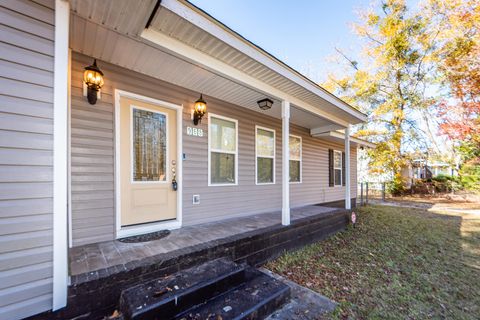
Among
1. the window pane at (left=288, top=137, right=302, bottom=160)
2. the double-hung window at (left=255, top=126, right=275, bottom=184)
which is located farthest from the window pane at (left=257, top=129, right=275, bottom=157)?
the window pane at (left=288, top=137, right=302, bottom=160)

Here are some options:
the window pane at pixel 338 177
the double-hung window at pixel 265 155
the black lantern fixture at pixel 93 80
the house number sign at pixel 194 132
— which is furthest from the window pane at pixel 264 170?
the window pane at pixel 338 177

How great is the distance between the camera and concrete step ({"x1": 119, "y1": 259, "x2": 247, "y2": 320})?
1.70 metres

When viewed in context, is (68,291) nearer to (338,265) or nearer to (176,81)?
(176,81)

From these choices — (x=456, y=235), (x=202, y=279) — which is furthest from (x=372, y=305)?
(x=456, y=235)

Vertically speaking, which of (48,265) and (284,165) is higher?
(284,165)

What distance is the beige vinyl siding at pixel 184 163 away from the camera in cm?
264

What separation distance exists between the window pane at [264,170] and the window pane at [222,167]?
836mm

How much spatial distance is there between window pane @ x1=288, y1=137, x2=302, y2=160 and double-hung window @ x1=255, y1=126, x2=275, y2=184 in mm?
953

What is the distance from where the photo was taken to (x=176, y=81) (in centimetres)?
347

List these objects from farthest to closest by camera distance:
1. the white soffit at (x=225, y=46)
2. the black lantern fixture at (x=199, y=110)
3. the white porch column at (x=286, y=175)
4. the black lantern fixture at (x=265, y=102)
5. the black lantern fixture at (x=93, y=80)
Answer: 1. the black lantern fixture at (x=265, y=102)
2. the white porch column at (x=286, y=175)
3. the black lantern fixture at (x=199, y=110)
4. the black lantern fixture at (x=93, y=80)
5. the white soffit at (x=225, y=46)

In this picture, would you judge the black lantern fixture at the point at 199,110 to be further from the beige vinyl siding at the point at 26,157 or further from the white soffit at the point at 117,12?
the beige vinyl siding at the point at 26,157

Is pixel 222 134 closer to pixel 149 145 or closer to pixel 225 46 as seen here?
pixel 149 145

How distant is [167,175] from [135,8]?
2.26 meters

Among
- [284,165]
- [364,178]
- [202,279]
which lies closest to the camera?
[202,279]
